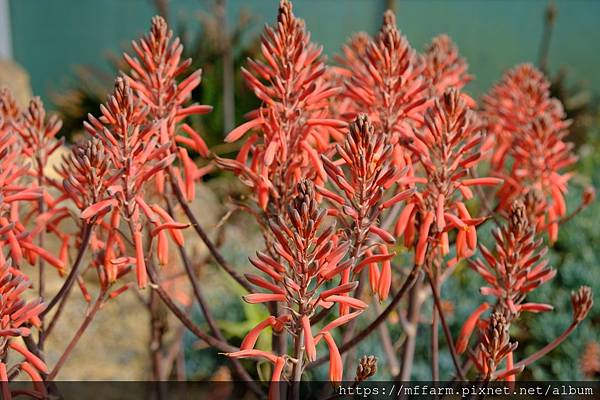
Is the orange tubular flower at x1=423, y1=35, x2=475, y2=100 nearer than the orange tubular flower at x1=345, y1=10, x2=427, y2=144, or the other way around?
the orange tubular flower at x1=345, y1=10, x2=427, y2=144

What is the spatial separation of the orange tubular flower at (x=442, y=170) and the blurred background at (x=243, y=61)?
4.83 feet

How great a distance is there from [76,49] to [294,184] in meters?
5.96

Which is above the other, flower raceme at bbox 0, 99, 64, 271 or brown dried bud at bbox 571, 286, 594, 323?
flower raceme at bbox 0, 99, 64, 271

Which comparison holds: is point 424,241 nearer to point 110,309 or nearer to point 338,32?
point 110,309

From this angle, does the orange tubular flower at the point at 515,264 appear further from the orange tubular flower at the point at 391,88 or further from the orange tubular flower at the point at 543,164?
the orange tubular flower at the point at 543,164

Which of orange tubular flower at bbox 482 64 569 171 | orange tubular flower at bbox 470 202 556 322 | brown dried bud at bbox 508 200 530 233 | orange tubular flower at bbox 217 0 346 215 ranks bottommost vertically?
orange tubular flower at bbox 470 202 556 322

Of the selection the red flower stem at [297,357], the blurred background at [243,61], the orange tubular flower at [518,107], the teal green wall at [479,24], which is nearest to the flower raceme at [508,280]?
the red flower stem at [297,357]

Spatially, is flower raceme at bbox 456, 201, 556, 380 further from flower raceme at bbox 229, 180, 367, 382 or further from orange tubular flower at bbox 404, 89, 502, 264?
flower raceme at bbox 229, 180, 367, 382

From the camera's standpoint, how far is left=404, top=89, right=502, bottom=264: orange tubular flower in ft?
2.49

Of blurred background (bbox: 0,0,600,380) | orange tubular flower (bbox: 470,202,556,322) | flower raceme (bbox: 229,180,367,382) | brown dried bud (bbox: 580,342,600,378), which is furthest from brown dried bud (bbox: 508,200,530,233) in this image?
brown dried bud (bbox: 580,342,600,378)

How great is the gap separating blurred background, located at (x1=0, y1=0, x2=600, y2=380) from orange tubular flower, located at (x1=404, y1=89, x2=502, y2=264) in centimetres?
147

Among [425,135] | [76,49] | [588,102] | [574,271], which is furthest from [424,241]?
[76,49]

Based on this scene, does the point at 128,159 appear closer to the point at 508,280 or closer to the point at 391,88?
the point at 391,88

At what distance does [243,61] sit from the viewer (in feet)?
15.5
